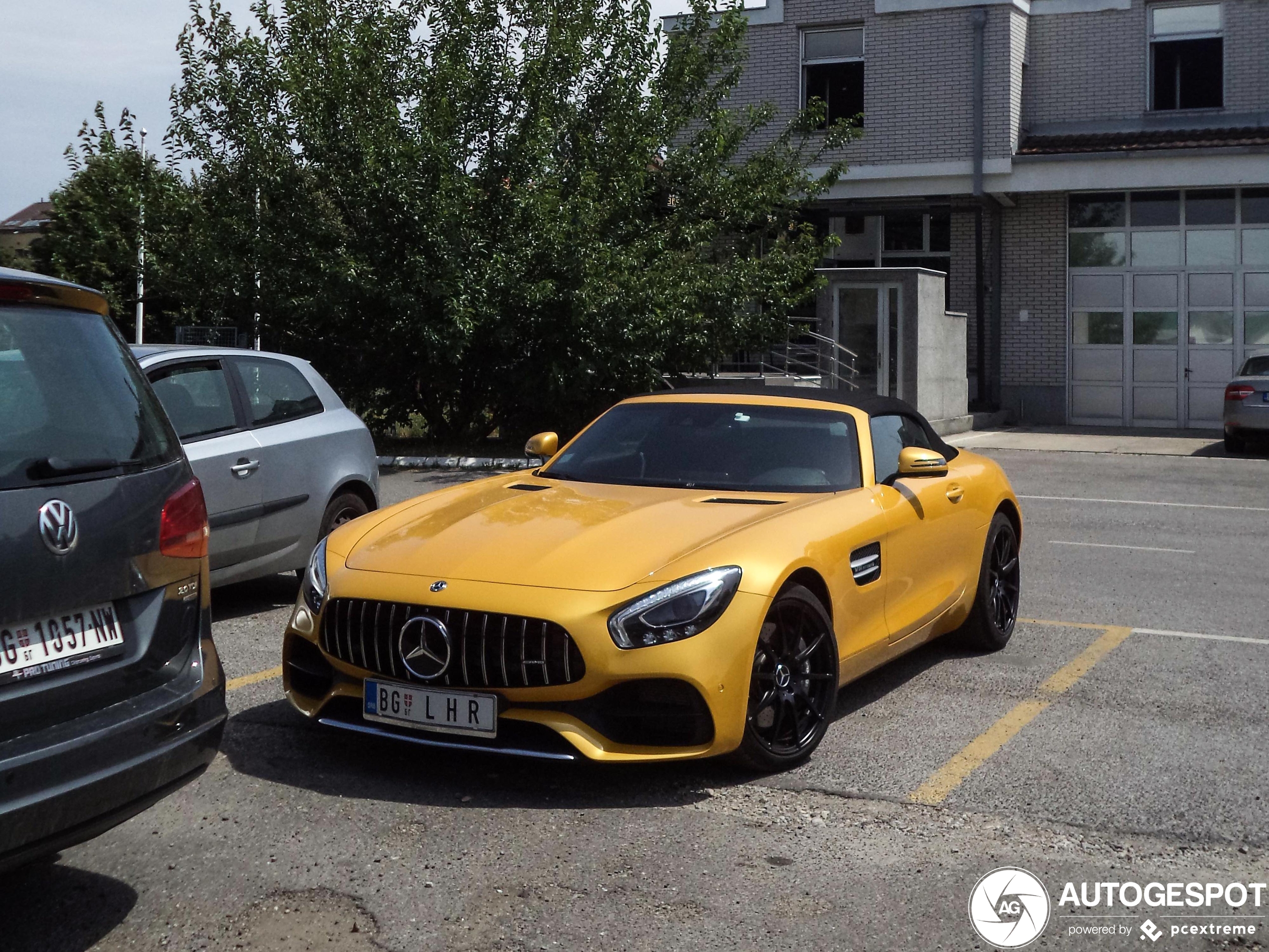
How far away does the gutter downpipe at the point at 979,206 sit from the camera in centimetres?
2550

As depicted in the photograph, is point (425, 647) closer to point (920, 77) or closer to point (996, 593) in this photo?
point (996, 593)

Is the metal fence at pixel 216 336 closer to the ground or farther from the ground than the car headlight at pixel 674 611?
farther from the ground

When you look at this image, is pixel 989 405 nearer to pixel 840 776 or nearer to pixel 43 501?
pixel 840 776

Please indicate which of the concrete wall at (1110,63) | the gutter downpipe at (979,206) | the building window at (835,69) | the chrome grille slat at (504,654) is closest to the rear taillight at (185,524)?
the chrome grille slat at (504,654)

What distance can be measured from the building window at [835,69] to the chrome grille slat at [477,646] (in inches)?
933

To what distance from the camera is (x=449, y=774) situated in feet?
16.2

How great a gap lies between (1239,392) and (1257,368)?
0.71m

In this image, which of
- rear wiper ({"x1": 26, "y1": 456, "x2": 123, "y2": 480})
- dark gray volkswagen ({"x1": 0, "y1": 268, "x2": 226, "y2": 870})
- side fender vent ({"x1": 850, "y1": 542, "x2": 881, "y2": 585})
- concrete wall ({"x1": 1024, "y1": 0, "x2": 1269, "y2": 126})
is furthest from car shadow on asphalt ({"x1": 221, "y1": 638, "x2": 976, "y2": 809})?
concrete wall ({"x1": 1024, "y1": 0, "x2": 1269, "y2": 126})

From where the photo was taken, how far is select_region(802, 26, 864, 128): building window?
2705 centimetres

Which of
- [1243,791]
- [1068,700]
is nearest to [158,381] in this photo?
[1068,700]

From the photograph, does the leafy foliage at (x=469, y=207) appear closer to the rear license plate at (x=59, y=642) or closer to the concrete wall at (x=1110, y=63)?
the concrete wall at (x=1110, y=63)

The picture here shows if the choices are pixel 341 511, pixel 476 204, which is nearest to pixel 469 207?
pixel 476 204

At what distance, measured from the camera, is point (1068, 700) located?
20.0 feet

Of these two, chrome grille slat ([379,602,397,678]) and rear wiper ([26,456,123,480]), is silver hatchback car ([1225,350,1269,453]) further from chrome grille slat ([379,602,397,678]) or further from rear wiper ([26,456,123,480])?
rear wiper ([26,456,123,480])
